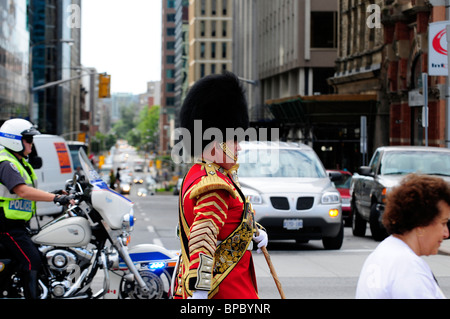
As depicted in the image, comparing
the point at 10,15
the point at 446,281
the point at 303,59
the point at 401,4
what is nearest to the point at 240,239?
the point at 446,281

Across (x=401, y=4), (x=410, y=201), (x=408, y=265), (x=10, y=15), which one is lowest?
(x=408, y=265)

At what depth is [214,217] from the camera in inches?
154

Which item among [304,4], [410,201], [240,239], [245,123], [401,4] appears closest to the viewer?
[410,201]

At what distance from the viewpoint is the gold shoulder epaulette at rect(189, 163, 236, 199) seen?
3938 mm

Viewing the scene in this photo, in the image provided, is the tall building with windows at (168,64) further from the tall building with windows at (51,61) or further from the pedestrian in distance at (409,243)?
the pedestrian in distance at (409,243)

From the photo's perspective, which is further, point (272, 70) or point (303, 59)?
point (272, 70)

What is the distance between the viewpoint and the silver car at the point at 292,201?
47.6 ft

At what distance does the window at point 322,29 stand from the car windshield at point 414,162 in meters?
45.1

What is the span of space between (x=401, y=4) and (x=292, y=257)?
25.1 metres

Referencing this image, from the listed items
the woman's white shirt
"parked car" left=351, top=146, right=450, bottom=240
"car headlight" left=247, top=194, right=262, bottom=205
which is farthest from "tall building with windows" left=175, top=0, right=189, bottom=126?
the woman's white shirt

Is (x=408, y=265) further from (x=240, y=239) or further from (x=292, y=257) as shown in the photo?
(x=292, y=257)

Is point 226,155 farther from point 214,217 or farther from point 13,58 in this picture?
point 13,58

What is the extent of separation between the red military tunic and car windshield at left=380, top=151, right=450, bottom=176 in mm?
12925

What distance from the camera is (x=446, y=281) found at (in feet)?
36.8
